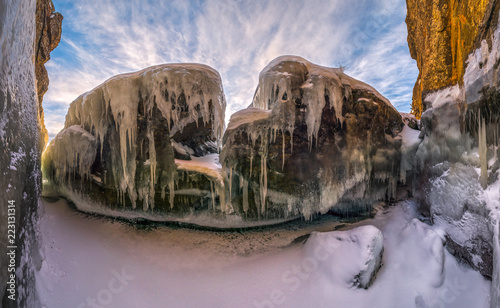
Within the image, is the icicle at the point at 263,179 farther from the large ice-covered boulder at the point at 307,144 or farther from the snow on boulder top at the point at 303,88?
the snow on boulder top at the point at 303,88

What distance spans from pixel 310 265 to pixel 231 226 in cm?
242

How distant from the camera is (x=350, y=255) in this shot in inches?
169

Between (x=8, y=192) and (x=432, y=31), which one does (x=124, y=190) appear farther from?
(x=432, y=31)

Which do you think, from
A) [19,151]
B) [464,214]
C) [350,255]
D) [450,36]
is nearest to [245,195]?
[350,255]

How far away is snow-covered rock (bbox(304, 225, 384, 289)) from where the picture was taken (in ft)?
13.5

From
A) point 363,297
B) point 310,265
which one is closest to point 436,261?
point 363,297

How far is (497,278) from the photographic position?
2863mm

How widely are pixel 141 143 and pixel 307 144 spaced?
4.31 meters

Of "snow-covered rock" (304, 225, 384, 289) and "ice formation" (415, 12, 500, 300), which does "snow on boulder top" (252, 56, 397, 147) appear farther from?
"snow-covered rock" (304, 225, 384, 289)

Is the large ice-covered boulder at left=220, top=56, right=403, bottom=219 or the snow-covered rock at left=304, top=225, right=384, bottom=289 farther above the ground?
the large ice-covered boulder at left=220, top=56, right=403, bottom=219

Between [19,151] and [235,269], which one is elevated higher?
[19,151]

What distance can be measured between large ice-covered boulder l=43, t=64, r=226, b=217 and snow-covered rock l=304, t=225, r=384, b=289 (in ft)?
9.43

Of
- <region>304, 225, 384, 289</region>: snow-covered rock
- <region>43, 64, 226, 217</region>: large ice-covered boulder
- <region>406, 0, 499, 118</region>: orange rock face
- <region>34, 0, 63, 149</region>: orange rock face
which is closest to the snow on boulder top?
<region>43, 64, 226, 217</region>: large ice-covered boulder

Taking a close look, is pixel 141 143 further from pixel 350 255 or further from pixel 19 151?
pixel 350 255
